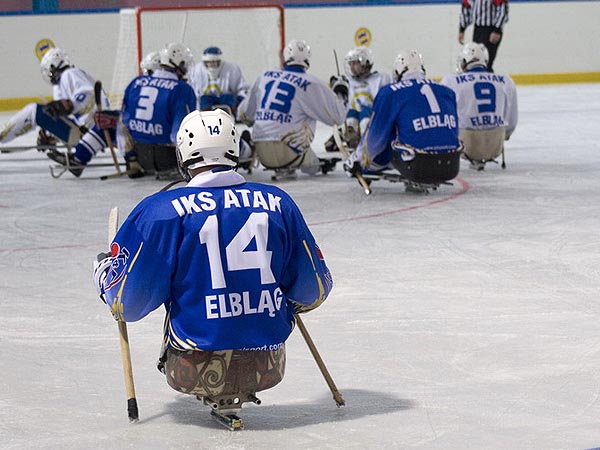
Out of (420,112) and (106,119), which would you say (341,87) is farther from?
(420,112)

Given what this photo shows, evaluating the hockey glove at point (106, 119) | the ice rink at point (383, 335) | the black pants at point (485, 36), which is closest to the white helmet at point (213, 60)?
the hockey glove at point (106, 119)

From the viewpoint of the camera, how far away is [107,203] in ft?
25.9

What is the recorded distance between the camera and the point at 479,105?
29.2 ft

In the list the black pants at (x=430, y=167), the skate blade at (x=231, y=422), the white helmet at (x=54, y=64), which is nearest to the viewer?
the skate blade at (x=231, y=422)

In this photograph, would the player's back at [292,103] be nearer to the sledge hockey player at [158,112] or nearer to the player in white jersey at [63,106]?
the sledge hockey player at [158,112]

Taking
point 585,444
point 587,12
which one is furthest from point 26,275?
point 587,12

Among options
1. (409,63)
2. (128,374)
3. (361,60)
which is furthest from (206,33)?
(128,374)

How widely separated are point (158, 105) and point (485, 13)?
6.02 metres

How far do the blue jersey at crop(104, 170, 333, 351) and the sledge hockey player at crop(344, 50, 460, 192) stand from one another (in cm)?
445

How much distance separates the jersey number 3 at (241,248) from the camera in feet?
10.1

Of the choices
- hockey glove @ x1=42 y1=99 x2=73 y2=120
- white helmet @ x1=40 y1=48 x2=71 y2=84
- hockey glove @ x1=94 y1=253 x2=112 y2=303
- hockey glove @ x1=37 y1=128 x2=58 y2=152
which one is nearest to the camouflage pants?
hockey glove @ x1=94 y1=253 x2=112 y2=303

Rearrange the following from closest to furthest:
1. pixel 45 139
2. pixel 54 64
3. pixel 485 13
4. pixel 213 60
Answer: pixel 54 64 < pixel 45 139 < pixel 213 60 < pixel 485 13

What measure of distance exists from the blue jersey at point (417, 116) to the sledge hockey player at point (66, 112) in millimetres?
2562

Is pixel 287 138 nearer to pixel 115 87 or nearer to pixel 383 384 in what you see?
pixel 115 87
